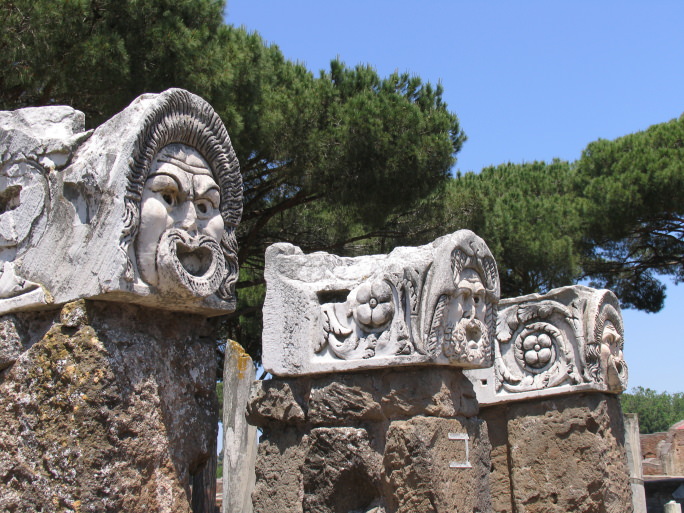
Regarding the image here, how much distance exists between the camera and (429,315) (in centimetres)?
398

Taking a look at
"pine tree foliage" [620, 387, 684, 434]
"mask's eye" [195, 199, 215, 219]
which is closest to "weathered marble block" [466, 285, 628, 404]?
"mask's eye" [195, 199, 215, 219]

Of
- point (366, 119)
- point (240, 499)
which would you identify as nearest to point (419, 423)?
point (240, 499)

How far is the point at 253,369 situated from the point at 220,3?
355 cm

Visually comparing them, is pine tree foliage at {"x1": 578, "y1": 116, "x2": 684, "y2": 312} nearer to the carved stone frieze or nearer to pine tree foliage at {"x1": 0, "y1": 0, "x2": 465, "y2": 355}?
pine tree foliage at {"x1": 0, "y1": 0, "x2": 465, "y2": 355}

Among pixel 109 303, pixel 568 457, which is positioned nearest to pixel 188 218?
pixel 109 303

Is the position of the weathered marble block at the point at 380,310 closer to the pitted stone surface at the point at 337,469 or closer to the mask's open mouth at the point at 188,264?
the pitted stone surface at the point at 337,469

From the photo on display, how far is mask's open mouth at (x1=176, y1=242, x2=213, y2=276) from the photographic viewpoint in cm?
326

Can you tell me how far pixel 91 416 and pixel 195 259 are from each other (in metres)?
0.71

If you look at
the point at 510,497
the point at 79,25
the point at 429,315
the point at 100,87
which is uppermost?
the point at 79,25

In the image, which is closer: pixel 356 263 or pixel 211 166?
pixel 211 166

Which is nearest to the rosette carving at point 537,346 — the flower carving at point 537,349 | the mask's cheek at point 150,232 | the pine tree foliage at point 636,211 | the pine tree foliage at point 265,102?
the flower carving at point 537,349

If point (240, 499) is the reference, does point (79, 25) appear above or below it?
above

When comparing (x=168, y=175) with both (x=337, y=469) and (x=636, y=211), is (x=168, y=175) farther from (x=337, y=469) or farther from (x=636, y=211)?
(x=636, y=211)

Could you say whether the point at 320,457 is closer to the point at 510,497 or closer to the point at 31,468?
the point at 31,468
